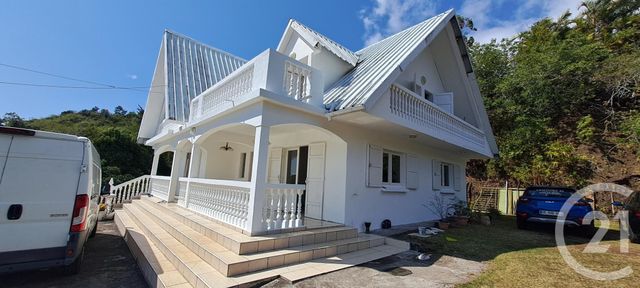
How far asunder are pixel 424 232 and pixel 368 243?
7.59ft

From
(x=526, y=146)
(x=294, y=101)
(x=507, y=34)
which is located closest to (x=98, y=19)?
(x=294, y=101)

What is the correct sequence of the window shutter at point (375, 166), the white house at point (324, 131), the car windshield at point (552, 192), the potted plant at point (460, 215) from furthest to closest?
the potted plant at point (460, 215) < the car windshield at point (552, 192) < the window shutter at point (375, 166) < the white house at point (324, 131)

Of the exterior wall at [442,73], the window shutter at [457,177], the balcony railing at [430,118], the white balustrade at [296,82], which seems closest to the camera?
the white balustrade at [296,82]

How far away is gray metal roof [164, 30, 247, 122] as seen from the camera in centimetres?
1086

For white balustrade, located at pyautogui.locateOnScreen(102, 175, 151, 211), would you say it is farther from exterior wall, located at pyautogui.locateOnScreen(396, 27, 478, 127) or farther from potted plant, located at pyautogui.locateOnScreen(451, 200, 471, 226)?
potted plant, located at pyautogui.locateOnScreen(451, 200, 471, 226)

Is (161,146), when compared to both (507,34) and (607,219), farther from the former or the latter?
(507,34)

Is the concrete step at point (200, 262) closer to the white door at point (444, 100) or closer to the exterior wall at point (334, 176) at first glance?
the exterior wall at point (334, 176)

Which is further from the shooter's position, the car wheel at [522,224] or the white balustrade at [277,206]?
the car wheel at [522,224]

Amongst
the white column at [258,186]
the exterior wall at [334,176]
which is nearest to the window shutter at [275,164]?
the exterior wall at [334,176]

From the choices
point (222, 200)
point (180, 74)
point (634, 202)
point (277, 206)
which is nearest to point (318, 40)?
point (277, 206)

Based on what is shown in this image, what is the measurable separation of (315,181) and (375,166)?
1782mm

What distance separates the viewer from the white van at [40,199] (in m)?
3.44

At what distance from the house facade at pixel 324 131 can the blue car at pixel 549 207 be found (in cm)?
250

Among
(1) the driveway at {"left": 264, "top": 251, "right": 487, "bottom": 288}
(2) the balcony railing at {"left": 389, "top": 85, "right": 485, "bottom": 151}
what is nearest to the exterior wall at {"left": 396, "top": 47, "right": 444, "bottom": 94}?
(2) the balcony railing at {"left": 389, "top": 85, "right": 485, "bottom": 151}
